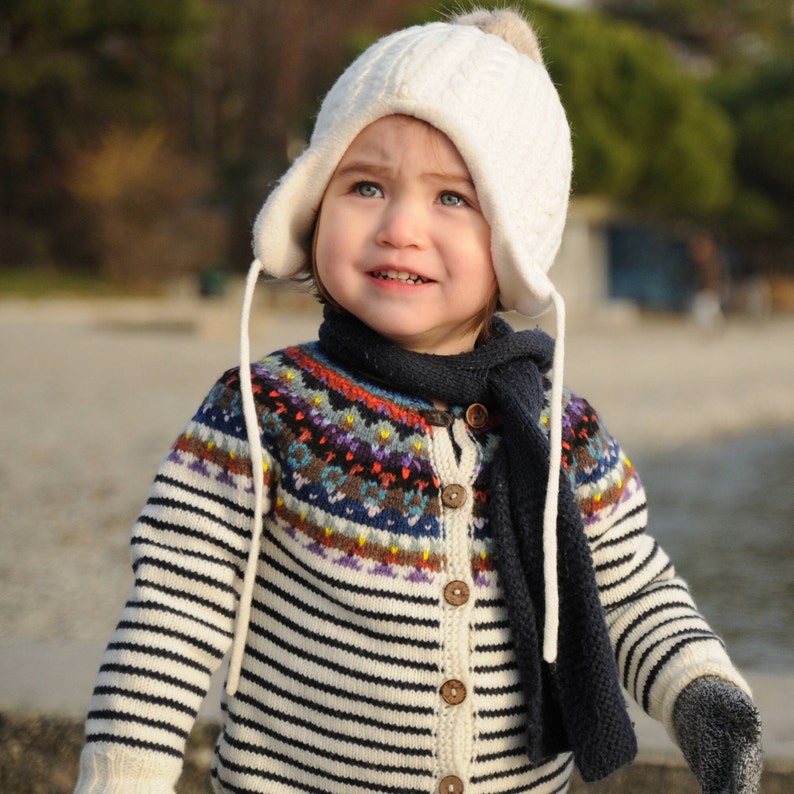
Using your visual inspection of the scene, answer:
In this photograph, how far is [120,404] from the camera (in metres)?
8.74

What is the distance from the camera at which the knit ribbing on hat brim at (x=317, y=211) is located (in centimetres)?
162

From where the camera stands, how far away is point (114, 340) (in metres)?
14.5

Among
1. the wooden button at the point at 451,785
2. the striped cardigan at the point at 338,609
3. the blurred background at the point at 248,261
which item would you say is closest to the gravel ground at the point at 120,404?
the blurred background at the point at 248,261

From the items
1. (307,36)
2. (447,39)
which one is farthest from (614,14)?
(447,39)

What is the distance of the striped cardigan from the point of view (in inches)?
61.8

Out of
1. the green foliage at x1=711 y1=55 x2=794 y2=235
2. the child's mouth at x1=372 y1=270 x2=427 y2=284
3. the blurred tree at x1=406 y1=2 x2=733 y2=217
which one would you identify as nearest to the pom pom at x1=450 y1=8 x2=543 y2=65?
the child's mouth at x1=372 y1=270 x2=427 y2=284

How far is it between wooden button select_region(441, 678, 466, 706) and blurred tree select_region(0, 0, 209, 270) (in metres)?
23.6

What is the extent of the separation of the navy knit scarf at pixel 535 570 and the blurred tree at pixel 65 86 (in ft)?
76.6

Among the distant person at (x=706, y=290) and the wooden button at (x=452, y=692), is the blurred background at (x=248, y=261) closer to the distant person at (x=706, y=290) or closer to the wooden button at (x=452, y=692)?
the distant person at (x=706, y=290)

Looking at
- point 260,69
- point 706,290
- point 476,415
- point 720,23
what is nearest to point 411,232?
point 476,415

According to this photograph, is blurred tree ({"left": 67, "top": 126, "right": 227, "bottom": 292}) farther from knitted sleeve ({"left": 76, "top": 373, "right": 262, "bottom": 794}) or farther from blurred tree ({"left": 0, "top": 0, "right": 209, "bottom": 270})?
knitted sleeve ({"left": 76, "top": 373, "right": 262, "bottom": 794})

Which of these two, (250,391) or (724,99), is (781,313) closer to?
(724,99)

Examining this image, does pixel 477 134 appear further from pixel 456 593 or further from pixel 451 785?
pixel 451 785

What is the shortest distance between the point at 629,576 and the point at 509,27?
34.3 inches
